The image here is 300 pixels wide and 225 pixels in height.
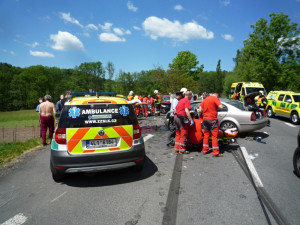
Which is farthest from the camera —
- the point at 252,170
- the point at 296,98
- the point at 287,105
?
the point at 287,105

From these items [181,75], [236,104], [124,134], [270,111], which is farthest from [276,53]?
[124,134]

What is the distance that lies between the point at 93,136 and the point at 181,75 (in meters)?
35.5

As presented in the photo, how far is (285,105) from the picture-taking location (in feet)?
43.9

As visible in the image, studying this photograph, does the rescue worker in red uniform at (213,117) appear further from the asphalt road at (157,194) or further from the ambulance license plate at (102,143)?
the ambulance license plate at (102,143)

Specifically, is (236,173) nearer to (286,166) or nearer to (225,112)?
(286,166)

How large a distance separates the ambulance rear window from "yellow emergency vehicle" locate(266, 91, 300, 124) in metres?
12.1

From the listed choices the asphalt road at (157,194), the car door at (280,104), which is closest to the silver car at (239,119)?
the asphalt road at (157,194)

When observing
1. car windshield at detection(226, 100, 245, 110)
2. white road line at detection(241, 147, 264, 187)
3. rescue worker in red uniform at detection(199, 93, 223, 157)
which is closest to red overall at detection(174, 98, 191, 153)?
rescue worker in red uniform at detection(199, 93, 223, 157)

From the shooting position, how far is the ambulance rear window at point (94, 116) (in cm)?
378

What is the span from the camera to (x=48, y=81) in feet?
200

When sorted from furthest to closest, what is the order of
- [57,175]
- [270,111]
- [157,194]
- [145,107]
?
[145,107]
[270,111]
[57,175]
[157,194]

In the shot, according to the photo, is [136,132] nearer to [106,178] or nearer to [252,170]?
[106,178]

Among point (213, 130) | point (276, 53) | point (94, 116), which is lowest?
point (213, 130)

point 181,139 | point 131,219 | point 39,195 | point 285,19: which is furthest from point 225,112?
point 285,19
